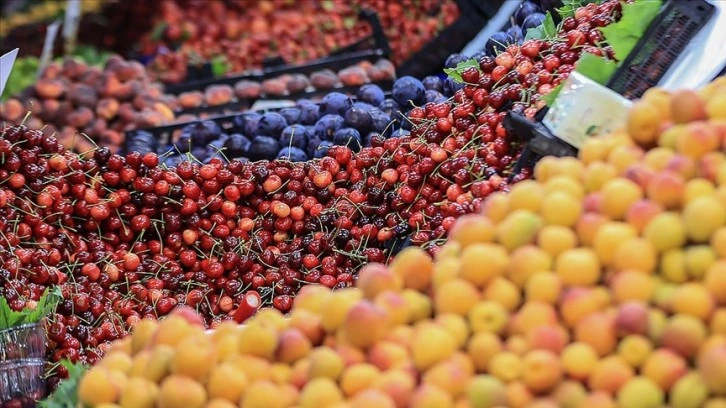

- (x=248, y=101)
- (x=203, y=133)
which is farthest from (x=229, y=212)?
(x=248, y=101)

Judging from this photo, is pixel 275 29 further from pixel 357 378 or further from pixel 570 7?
pixel 357 378

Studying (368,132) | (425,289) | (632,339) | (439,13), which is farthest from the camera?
(439,13)

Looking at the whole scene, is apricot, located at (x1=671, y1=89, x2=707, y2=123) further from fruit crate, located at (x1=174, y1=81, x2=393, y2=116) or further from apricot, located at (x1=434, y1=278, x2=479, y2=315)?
fruit crate, located at (x1=174, y1=81, x2=393, y2=116)

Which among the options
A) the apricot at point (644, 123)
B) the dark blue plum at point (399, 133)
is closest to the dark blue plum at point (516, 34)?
the dark blue plum at point (399, 133)

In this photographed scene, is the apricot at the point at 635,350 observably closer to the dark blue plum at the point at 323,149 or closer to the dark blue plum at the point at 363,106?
the dark blue plum at the point at 323,149

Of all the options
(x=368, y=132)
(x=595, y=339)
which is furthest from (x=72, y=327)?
(x=595, y=339)

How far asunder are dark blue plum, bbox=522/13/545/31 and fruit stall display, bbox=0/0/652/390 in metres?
0.42

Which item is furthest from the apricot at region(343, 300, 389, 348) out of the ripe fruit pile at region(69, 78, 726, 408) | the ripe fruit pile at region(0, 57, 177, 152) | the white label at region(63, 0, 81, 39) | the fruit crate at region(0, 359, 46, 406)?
the white label at region(63, 0, 81, 39)

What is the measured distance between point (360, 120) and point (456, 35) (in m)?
1.35

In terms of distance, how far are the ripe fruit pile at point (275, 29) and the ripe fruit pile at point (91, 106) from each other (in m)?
0.85

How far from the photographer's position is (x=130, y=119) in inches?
187

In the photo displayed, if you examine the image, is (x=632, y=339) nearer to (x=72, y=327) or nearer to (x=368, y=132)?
(x=72, y=327)

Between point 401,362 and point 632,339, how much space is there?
34cm

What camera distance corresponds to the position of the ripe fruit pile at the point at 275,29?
5391mm
